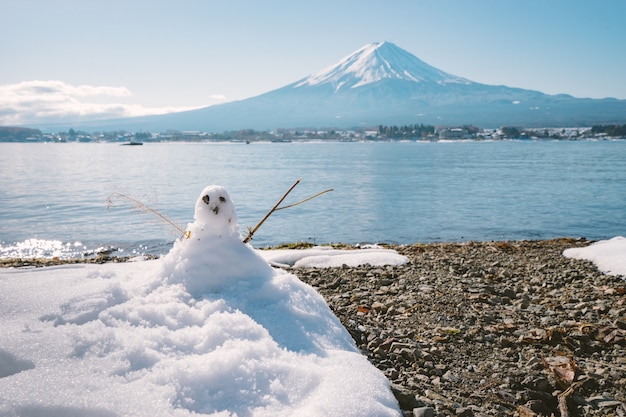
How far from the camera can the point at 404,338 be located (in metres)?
4.43

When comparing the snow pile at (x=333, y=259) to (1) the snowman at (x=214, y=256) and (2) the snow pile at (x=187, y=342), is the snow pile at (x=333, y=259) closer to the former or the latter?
(1) the snowman at (x=214, y=256)

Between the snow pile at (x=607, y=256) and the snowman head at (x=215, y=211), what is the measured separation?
23.1 ft

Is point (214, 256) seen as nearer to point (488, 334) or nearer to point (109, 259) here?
point (488, 334)

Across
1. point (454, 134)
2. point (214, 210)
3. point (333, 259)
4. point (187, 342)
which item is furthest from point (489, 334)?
point (454, 134)

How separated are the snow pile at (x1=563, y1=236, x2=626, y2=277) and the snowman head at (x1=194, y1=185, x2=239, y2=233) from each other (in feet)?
23.1

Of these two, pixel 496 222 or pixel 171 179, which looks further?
pixel 171 179

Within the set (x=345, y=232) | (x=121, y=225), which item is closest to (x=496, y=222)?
(x=345, y=232)

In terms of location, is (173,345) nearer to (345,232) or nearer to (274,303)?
(274,303)

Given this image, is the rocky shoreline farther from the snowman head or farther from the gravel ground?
the snowman head

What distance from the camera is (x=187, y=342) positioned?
269 cm

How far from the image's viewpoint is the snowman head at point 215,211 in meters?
3.48

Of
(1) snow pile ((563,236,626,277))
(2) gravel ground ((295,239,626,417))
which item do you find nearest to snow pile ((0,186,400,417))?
(2) gravel ground ((295,239,626,417))

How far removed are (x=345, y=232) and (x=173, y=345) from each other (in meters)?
17.3

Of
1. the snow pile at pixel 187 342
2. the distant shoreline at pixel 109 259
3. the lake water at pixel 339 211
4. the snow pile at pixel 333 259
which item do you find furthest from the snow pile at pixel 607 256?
the lake water at pixel 339 211
